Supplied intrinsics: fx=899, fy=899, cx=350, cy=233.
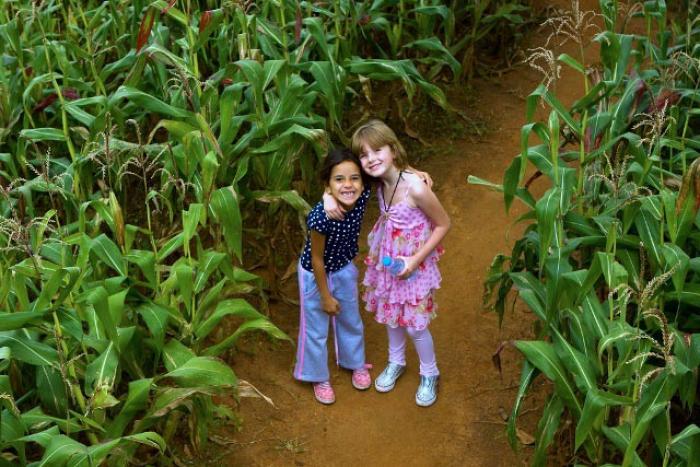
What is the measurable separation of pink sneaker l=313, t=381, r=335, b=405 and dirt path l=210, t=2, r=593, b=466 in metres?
0.04

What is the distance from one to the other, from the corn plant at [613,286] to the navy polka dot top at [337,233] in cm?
59

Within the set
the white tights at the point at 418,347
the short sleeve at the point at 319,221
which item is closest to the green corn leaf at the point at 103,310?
the short sleeve at the point at 319,221

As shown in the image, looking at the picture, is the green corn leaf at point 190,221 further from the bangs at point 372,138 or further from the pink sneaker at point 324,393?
the pink sneaker at point 324,393

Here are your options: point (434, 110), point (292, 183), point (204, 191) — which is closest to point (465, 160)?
point (434, 110)

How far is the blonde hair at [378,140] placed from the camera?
410 centimetres

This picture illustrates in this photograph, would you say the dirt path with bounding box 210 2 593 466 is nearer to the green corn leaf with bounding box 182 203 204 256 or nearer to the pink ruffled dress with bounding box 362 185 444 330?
the pink ruffled dress with bounding box 362 185 444 330

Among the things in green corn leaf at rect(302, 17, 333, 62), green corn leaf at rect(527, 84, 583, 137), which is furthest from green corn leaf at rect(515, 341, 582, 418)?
green corn leaf at rect(302, 17, 333, 62)

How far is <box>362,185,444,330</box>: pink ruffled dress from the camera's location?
168 inches

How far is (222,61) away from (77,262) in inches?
74.1

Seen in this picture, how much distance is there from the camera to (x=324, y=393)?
15.6 ft

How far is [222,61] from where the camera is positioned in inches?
207

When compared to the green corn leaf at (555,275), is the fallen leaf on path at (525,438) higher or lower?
lower

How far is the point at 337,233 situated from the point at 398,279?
0.38 metres

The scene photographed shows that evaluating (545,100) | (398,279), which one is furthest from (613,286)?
(398,279)
